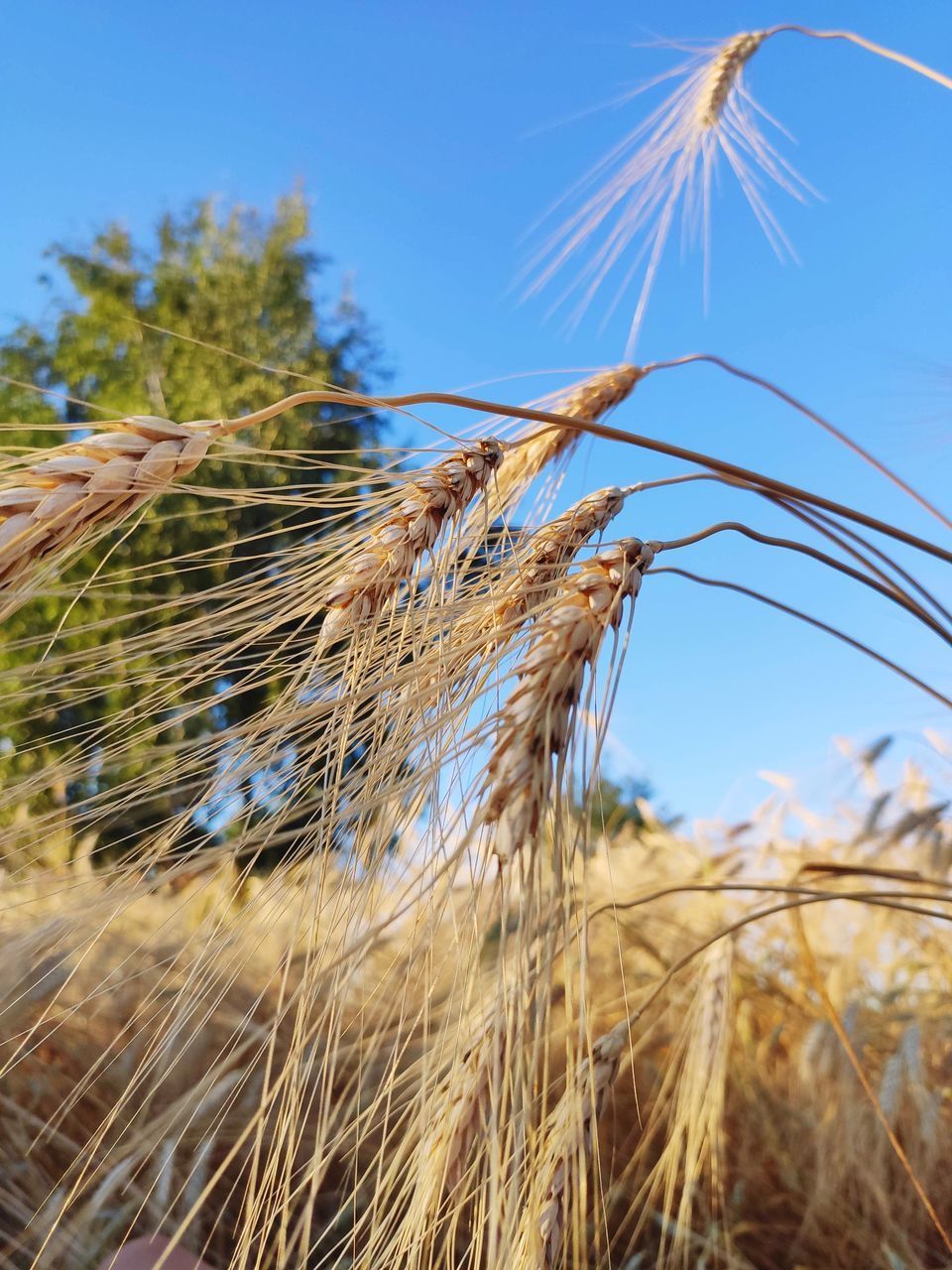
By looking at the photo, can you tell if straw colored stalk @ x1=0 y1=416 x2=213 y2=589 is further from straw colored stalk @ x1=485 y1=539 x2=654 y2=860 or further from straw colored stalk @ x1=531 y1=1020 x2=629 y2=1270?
straw colored stalk @ x1=531 y1=1020 x2=629 y2=1270

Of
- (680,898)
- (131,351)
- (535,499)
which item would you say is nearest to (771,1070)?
(680,898)

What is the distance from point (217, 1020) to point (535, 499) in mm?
628

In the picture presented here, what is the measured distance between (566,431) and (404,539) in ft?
1.00

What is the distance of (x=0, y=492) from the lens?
430mm

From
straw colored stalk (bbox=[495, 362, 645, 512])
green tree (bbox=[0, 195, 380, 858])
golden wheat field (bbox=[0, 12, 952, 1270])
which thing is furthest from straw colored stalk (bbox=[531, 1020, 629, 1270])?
green tree (bbox=[0, 195, 380, 858])

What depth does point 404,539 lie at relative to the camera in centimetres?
54

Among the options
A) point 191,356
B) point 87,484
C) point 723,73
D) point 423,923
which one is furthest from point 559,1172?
point 191,356

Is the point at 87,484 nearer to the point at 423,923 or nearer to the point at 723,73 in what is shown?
the point at 423,923

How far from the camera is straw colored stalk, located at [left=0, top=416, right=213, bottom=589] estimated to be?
16.5 inches

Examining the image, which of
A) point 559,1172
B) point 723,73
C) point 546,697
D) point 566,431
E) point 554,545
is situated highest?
point 723,73

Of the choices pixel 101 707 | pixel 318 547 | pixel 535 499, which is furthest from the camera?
pixel 101 707

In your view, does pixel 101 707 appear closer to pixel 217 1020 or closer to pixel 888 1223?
pixel 217 1020

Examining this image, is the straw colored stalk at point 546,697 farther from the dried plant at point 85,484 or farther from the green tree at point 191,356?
the green tree at point 191,356

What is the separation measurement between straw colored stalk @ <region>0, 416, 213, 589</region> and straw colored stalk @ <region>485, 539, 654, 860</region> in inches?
7.1
